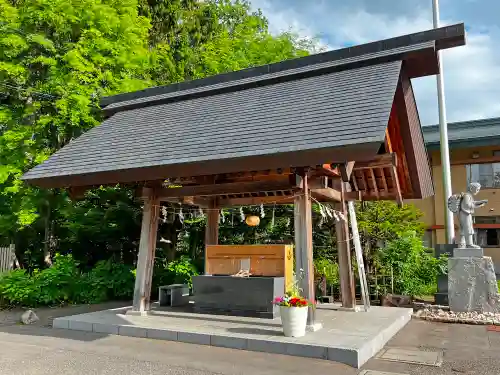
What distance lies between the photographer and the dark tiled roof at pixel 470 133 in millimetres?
18406

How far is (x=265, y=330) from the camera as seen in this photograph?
7324mm

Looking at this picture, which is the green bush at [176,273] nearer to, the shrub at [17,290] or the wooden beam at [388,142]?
the shrub at [17,290]

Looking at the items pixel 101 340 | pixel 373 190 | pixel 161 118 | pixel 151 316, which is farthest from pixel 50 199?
pixel 373 190

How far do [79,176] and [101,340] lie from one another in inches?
122

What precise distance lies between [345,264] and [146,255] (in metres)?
4.40

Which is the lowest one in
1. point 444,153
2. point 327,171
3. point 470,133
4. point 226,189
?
point 226,189

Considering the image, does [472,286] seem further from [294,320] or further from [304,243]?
[294,320]

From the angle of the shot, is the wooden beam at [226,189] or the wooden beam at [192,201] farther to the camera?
the wooden beam at [192,201]

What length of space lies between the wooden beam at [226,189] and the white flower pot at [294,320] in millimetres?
2198

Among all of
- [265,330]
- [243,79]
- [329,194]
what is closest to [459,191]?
[329,194]

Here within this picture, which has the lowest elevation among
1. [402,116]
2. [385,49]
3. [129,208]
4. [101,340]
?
[101,340]

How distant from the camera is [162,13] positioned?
805 inches

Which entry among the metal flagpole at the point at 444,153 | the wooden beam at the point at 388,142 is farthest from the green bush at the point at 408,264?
the wooden beam at the point at 388,142

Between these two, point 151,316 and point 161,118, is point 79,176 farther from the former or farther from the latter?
point 151,316
